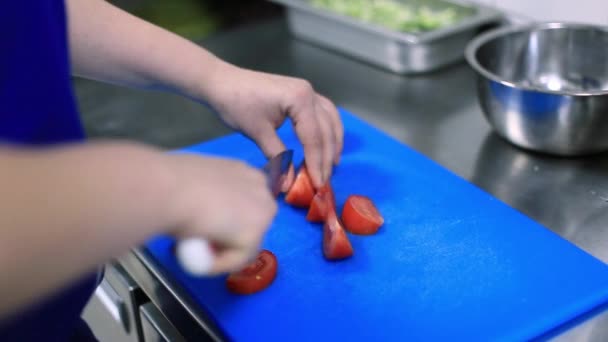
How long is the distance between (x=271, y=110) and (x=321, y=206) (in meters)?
0.13

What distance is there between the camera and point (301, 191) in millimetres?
933

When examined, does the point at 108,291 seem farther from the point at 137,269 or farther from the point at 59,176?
the point at 59,176

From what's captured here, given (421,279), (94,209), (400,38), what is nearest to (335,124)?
(421,279)

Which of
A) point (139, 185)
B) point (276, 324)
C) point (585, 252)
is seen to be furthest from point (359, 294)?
point (139, 185)

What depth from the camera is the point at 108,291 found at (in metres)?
1.02

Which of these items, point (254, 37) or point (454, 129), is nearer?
point (454, 129)

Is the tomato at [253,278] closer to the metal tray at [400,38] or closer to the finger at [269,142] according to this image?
the finger at [269,142]

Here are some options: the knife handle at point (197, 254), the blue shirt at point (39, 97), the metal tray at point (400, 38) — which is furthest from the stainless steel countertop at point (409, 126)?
the knife handle at point (197, 254)

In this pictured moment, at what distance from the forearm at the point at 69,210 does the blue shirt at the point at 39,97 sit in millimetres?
209

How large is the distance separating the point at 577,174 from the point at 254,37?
0.78 m

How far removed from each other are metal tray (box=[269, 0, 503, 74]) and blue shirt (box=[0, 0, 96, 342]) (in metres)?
0.70

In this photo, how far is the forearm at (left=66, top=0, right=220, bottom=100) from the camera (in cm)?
87

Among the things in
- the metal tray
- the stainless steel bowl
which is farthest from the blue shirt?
the metal tray

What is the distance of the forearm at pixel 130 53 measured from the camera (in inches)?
34.3
